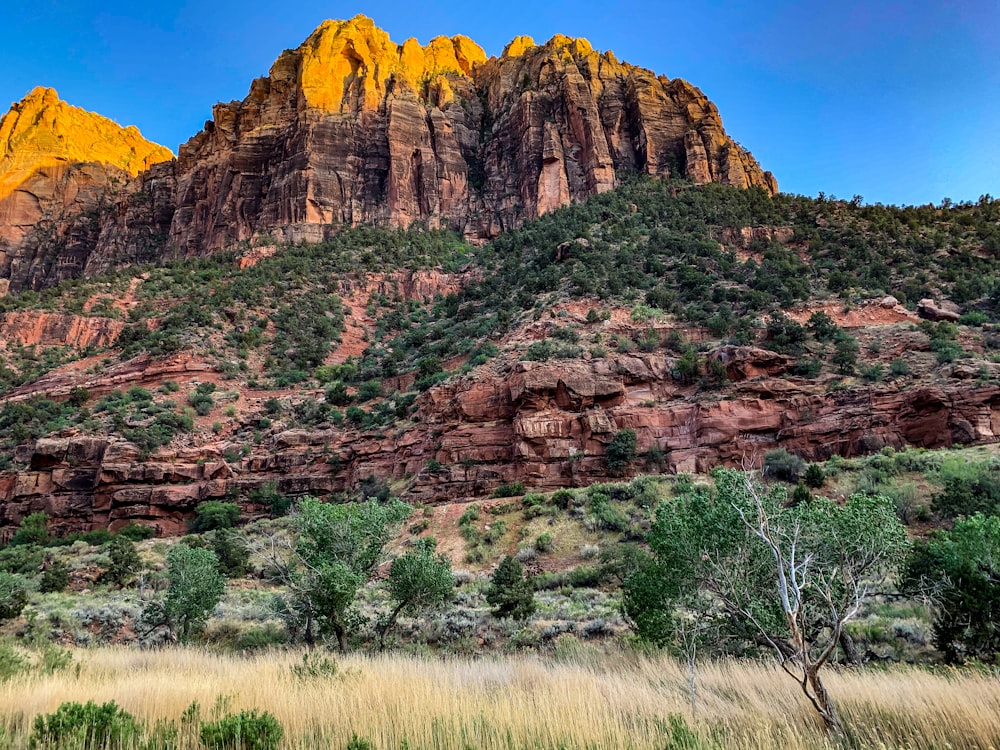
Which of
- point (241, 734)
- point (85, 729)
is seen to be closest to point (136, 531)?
point (85, 729)

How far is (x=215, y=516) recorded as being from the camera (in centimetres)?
3017

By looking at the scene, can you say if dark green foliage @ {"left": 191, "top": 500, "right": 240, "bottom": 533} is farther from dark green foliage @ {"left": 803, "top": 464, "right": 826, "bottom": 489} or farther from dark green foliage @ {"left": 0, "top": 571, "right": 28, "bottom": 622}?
dark green foliage @ {"left": 803, "top": 464, "right": 826, "bottom": 489}

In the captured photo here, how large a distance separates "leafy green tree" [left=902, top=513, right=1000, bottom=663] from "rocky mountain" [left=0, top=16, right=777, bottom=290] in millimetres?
57738

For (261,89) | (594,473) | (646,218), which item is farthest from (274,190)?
(594,473)

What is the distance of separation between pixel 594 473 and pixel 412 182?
56400 millimetres

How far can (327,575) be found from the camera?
10539 mm

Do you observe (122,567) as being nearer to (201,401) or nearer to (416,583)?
(416,583)

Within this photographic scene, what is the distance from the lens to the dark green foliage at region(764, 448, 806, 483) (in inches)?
956

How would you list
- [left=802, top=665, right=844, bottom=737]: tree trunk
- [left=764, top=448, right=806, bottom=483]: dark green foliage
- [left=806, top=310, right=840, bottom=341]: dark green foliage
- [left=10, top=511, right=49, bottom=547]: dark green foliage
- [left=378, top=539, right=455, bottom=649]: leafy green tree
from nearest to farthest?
[left=802, top=665, right=844, bottom=737]: tree trunk < [left=378, top=539, right=455, bottom=649]: leafy green tree < [left=764, top=448, right=806, bottom=483]: dark green foliage < [left=10, top=511, right=49, bottom=547]: dark green foliage < [left=806, top=310, right=840, bottom=341]: dark green foliage

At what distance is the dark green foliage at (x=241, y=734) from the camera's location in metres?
4.14

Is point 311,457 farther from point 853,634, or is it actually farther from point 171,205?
point 171,205

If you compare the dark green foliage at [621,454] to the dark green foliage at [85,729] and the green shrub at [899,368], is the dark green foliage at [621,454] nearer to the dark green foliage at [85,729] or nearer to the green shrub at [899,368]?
the green shrub at [899,368]

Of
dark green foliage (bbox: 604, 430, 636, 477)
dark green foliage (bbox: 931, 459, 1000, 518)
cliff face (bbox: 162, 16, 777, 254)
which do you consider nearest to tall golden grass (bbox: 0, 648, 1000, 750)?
dark green foliage (bbox: 931, 459, 1000, 518)

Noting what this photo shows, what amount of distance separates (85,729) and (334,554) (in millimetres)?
7661
